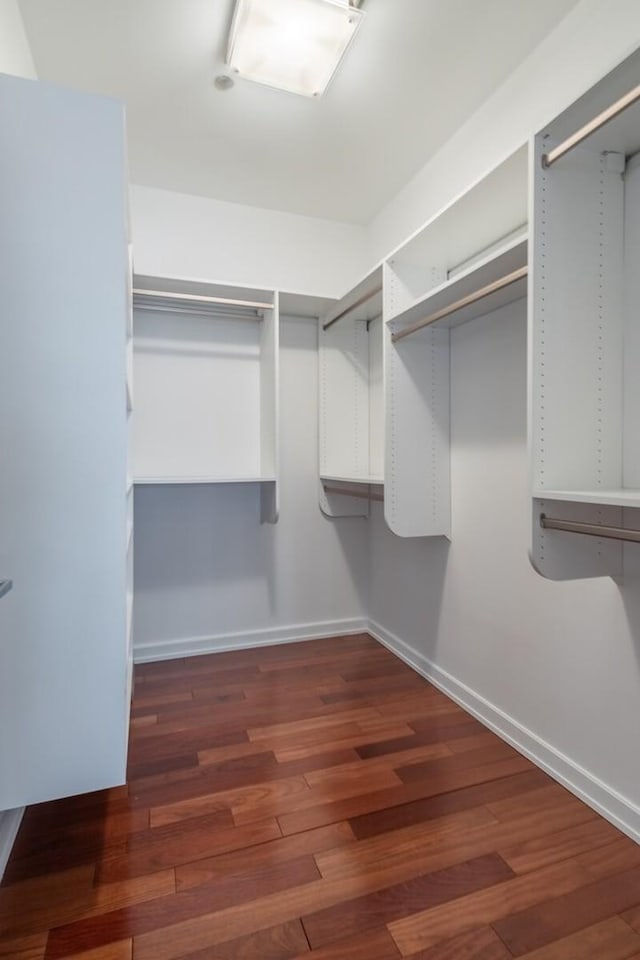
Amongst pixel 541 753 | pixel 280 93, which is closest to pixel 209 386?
pixel 280 93

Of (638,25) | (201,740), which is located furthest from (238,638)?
(638,25)

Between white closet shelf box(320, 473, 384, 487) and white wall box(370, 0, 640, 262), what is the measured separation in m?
1.27

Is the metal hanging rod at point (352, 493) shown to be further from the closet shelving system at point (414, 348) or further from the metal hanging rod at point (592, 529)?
the metal hanging rod at point (592, 529)

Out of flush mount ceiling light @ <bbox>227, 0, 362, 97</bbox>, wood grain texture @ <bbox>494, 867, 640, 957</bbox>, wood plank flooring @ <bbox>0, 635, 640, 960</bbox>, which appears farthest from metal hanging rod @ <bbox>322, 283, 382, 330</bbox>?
wood grain texture @ <bbox>494, 867, 640, 957</bbox>

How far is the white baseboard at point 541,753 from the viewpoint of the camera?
1.49m

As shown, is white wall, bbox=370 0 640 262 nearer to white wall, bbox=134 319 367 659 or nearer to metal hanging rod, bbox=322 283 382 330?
metal hanging rod, bbox=322 283 382 330

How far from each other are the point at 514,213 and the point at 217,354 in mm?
1716

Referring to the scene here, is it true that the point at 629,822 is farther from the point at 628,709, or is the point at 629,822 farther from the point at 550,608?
the point at 550,608

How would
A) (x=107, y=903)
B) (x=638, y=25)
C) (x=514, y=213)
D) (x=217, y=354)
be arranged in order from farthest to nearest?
(x=217, y=354) → (x=514, y=213) → (x=638, y=25) → (x=107, y=903)

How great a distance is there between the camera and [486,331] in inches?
82.7

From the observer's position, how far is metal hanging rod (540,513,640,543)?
1.21 m

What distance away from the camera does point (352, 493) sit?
285 centimetres

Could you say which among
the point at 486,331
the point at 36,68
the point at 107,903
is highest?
the point at 36,68

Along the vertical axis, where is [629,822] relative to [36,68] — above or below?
below
